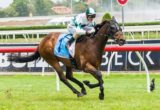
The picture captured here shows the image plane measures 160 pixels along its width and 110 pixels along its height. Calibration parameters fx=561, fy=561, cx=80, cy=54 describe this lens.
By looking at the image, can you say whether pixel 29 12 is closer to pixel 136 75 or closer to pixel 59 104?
pixel 136 75

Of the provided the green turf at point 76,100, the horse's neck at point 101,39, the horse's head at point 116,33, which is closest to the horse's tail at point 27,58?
the green turf at point 76,100

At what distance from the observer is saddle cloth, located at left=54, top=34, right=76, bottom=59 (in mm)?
9594

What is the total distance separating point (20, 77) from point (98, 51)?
6.92 meters

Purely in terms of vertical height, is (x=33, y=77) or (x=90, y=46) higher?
(x=90, y=46)

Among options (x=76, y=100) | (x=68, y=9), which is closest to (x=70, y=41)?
(x=76, y=100)

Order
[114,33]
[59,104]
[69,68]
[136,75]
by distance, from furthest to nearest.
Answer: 1. [136,75]
2. [69,68]
3. [114,33]
4. [59,104]

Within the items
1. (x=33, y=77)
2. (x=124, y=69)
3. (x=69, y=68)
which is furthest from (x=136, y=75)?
(x=69, y=68)

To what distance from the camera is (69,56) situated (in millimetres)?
9648

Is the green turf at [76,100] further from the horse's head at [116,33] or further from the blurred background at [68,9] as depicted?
the blurred background at [68,9]

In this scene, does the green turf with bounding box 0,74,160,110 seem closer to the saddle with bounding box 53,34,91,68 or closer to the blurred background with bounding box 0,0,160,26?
the saddle with bounding box 53,34,91,68

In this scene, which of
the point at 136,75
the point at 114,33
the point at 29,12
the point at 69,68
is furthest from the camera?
the point at 29,12

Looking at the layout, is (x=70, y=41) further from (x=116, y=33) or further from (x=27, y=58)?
(x=27, y=58)

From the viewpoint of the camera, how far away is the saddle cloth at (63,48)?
9594 millimetres

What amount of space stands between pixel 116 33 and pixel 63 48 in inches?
41.5
